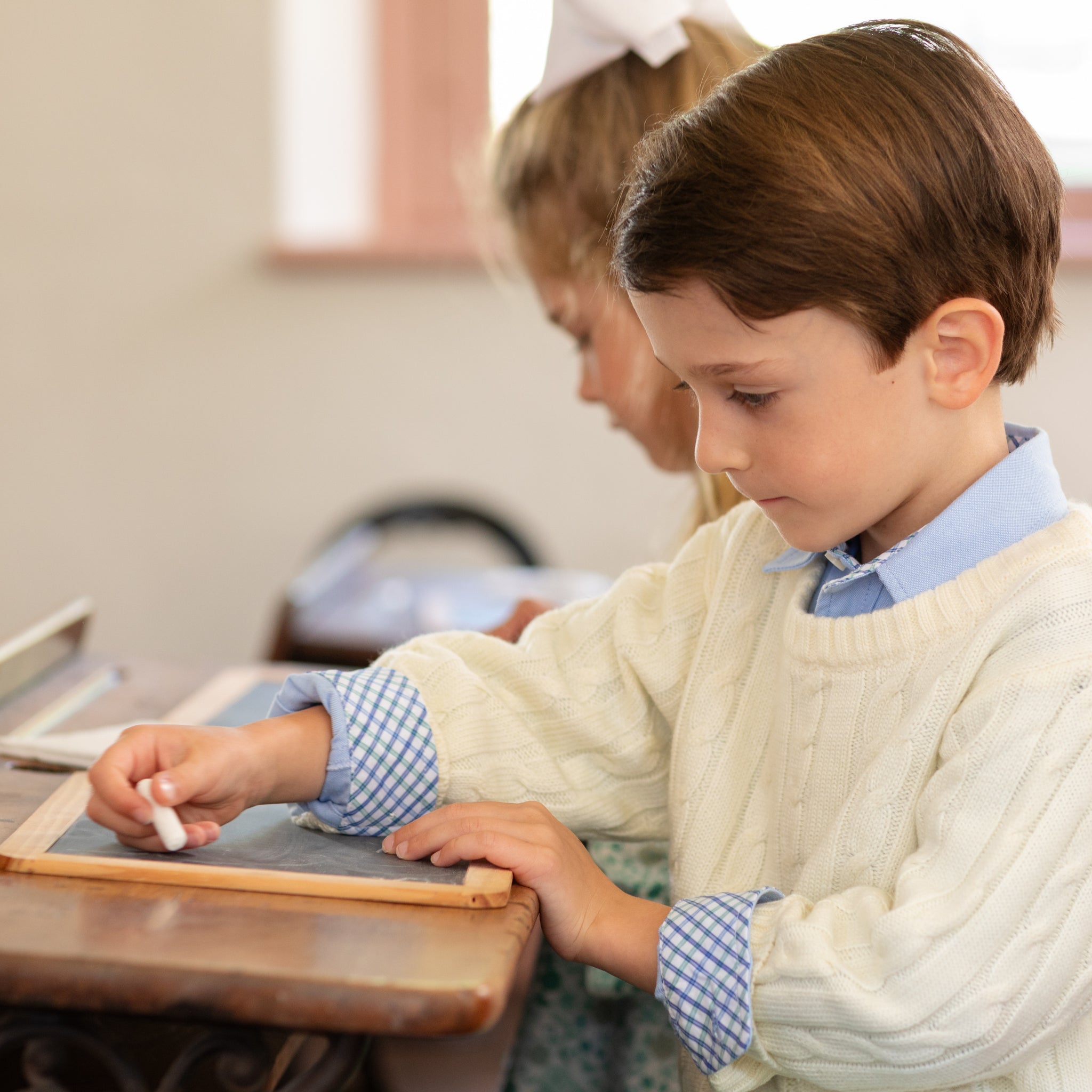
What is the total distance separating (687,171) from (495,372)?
1.85 metres

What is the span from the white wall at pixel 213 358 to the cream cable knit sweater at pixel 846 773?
5.16 ft

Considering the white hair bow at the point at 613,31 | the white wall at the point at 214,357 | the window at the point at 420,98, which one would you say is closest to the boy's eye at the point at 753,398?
the white hair bow at the point at 613,31

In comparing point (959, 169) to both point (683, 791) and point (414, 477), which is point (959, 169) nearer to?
point (683, 791)

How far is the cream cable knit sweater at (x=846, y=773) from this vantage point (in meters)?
0.66

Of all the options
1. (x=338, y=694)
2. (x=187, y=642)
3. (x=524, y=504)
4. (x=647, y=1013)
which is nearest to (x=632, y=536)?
(x=524, y=504)

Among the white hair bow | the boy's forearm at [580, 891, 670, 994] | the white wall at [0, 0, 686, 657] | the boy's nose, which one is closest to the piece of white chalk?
the boy's forearm at [580, 891, 670, 994]

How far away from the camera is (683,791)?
0.86m

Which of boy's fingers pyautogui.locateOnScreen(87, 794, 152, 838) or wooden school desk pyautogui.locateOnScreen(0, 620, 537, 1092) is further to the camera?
boy's fingers pyautogui.locateOnScreen(87, 794, 152, 838)

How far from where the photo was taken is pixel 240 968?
59 centimetres

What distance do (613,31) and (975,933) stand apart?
903 mm


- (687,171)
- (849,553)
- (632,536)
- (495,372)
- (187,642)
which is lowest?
(187,642)

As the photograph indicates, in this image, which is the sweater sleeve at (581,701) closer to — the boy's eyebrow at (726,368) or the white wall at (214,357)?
the boy's eyebrow at (726,368)

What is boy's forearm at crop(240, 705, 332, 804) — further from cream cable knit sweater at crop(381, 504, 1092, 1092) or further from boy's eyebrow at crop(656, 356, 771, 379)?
boy's eyebrow at crop(656, 356, 771, 379)

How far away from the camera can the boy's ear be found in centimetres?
72
